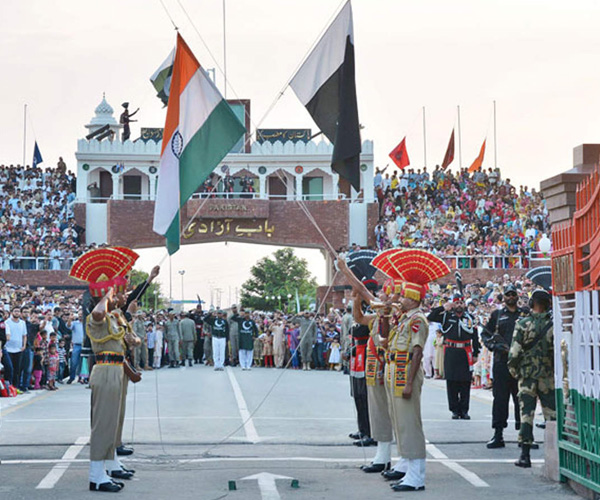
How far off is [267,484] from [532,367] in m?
3.07

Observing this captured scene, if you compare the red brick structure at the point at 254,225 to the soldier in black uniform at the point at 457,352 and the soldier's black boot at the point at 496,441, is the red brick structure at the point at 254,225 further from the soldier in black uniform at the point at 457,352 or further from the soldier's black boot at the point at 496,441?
the soldier's black boot at the point at 496,441

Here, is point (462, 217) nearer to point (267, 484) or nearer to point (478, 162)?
point (478, 162)

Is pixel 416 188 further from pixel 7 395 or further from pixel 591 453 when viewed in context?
pixel 591 453

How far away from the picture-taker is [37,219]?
2194 inches

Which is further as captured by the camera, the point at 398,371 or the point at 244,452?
the point at 244,452

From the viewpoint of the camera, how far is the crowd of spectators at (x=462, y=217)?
52028 millimetres

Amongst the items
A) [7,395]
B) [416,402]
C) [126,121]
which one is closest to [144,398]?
[7,395]

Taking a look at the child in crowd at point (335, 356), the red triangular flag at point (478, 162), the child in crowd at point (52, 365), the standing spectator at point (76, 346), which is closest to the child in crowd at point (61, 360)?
the standing spectator at point (76, 346)

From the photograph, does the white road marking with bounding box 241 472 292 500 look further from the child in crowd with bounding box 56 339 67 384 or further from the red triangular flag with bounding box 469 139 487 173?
the red triangular flag with bounding box 469 139 487 173

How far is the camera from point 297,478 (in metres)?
11.2

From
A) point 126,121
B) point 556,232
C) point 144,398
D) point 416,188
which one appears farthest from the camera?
point 126,121

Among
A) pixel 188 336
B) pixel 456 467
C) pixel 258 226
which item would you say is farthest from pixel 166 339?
pixel 456 467

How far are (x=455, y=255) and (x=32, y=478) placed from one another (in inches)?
1622

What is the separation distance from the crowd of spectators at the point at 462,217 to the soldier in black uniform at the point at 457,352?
32513 millimetres
